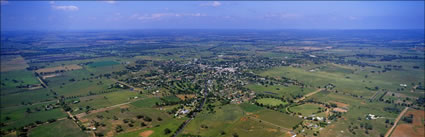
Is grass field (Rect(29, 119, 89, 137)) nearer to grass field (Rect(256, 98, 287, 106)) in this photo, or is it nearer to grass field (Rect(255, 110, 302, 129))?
grass field (Rect(255, 110, 302, 129))

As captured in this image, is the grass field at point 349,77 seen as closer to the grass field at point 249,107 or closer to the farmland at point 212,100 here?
the farmland at point 212,100

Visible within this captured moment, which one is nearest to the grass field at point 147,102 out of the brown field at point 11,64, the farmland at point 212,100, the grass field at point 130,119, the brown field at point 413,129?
the farmland at point 212,100

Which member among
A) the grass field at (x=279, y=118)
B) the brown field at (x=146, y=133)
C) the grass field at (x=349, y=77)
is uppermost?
the grass field at (x=349, y=77)

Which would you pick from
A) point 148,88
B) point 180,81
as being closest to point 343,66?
point 180,81

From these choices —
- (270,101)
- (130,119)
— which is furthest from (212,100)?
(130,119)

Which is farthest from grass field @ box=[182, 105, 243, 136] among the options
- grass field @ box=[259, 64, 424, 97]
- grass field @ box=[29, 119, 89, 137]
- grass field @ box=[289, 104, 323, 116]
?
grass field @ box=[259, 64, 424, 97]

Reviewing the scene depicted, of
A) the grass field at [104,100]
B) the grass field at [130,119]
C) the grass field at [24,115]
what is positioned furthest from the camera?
the grass field at [104,100]

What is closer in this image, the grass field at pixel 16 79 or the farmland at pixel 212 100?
the farmland at pixel 212 100

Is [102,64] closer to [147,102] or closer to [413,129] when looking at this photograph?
[147,102]
